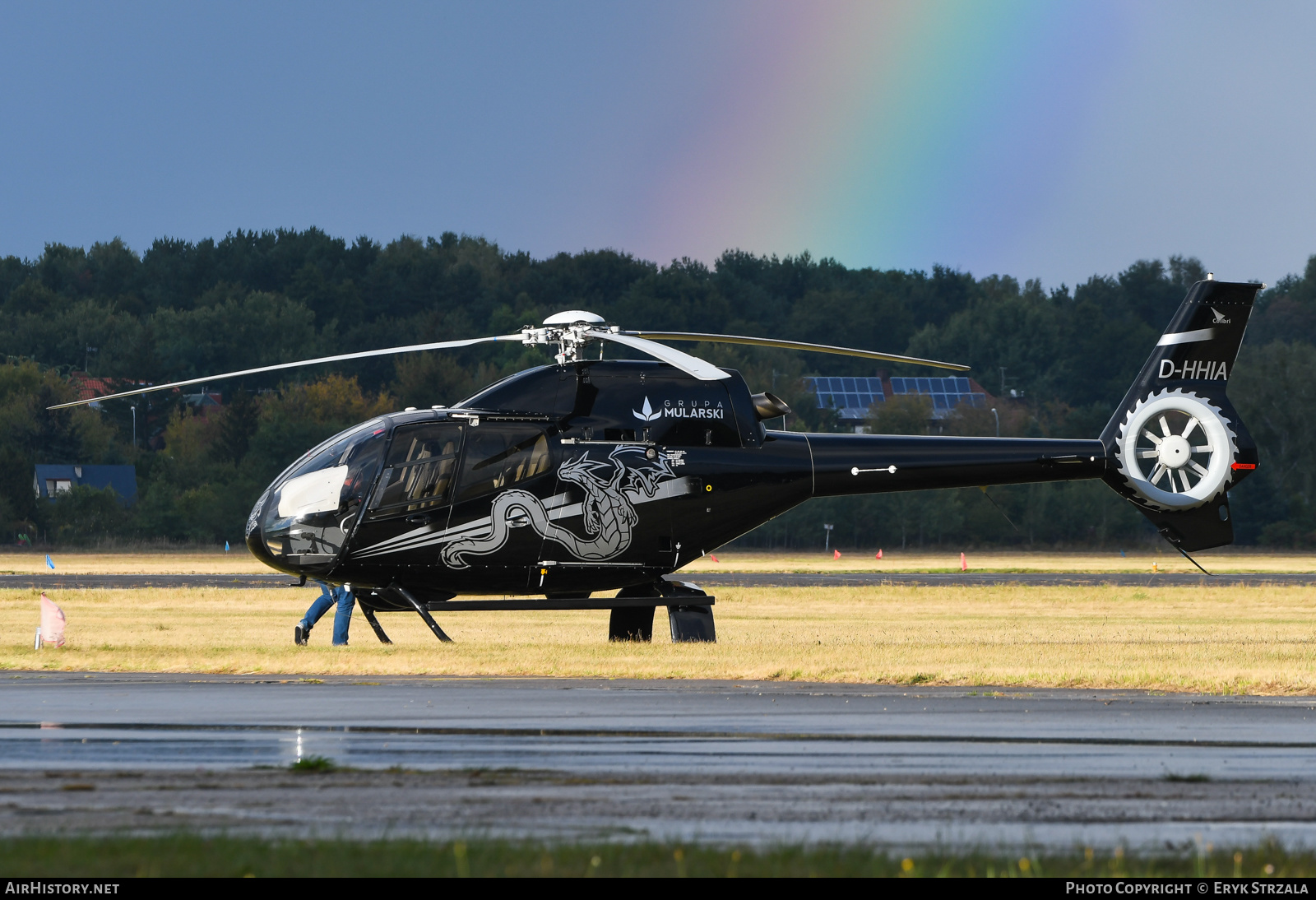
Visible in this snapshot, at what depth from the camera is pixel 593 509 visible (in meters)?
20.2

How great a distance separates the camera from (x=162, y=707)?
13109 millimetres

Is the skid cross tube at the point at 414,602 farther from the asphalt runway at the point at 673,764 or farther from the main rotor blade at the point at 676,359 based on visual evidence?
the asphalt runway at the point at 673,764

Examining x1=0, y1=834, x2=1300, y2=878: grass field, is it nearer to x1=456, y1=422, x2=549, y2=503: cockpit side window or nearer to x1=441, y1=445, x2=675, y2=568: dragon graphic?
x1=456, y1=422, x2=549, y2=503: cockpit side window

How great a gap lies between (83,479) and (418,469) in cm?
8632

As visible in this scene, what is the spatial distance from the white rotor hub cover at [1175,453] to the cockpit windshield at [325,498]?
1080 cm

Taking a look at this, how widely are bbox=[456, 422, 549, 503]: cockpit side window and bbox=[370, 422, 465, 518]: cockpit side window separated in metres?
0.18

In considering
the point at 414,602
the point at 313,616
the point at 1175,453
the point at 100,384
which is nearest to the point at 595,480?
the point at 414,602

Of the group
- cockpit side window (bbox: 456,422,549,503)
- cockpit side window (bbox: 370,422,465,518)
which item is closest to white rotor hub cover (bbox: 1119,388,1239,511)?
cockpit side window (bbox: 456,422,549,503)

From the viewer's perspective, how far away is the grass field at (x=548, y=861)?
21.3ft

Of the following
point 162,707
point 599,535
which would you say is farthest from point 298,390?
point 162,707

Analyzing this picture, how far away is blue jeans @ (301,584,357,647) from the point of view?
840 inches

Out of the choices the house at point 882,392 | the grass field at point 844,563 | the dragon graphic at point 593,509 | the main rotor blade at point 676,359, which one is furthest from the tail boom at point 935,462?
the house at point 882,392

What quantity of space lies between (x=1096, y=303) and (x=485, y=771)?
128118 mm

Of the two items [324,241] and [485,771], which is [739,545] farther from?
[485,771]
